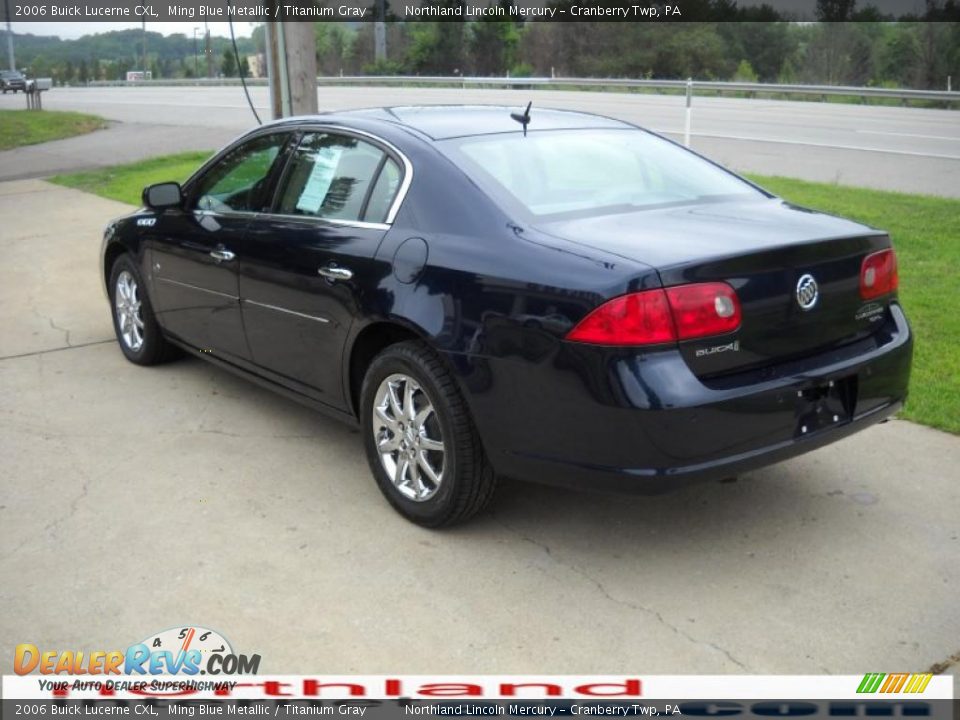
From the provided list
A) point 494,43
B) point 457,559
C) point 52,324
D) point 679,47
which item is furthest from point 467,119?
point 679,47

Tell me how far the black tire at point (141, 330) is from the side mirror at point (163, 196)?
2.13ft

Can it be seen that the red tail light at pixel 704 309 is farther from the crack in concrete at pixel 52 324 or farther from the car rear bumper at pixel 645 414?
the crack in concrete at pixel 52 324

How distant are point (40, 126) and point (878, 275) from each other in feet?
82.6

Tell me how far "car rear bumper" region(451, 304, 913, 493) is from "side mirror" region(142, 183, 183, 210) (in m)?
2.56

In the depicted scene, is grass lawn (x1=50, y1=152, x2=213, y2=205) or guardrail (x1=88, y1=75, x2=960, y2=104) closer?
grass lawn (x1=50, y1=152, x2=213, y2=205)

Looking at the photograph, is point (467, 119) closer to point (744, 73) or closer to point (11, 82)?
point (744, 73)

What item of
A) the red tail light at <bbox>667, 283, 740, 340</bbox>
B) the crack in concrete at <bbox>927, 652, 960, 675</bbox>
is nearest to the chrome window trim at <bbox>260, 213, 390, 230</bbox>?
the red tail light at <bbox>667, 283, 740, 340</bbox>

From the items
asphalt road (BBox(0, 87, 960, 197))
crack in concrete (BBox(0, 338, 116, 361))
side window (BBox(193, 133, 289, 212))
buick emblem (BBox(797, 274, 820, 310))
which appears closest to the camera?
buick emblem (BBox(797, 274, 820, 310))

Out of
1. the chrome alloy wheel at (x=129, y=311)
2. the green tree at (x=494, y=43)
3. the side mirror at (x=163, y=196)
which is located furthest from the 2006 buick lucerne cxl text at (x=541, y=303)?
the green tree at (x=494, y=43)


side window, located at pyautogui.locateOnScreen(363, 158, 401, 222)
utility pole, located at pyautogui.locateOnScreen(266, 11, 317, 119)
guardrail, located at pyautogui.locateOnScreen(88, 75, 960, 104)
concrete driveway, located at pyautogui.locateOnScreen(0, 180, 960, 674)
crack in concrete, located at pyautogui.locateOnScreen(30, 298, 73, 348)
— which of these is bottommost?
concrete driveway, located at pyautogui.locateOnScreen(0, 180, 960, 674)

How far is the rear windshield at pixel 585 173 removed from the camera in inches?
162

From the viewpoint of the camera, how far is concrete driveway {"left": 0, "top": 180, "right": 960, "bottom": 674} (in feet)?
11.0

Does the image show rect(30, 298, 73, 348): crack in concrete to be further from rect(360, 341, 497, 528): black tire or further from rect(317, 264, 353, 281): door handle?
rect(360, 341, 497, 528): black tire

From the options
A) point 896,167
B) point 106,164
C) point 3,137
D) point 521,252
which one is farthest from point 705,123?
point 521,252
